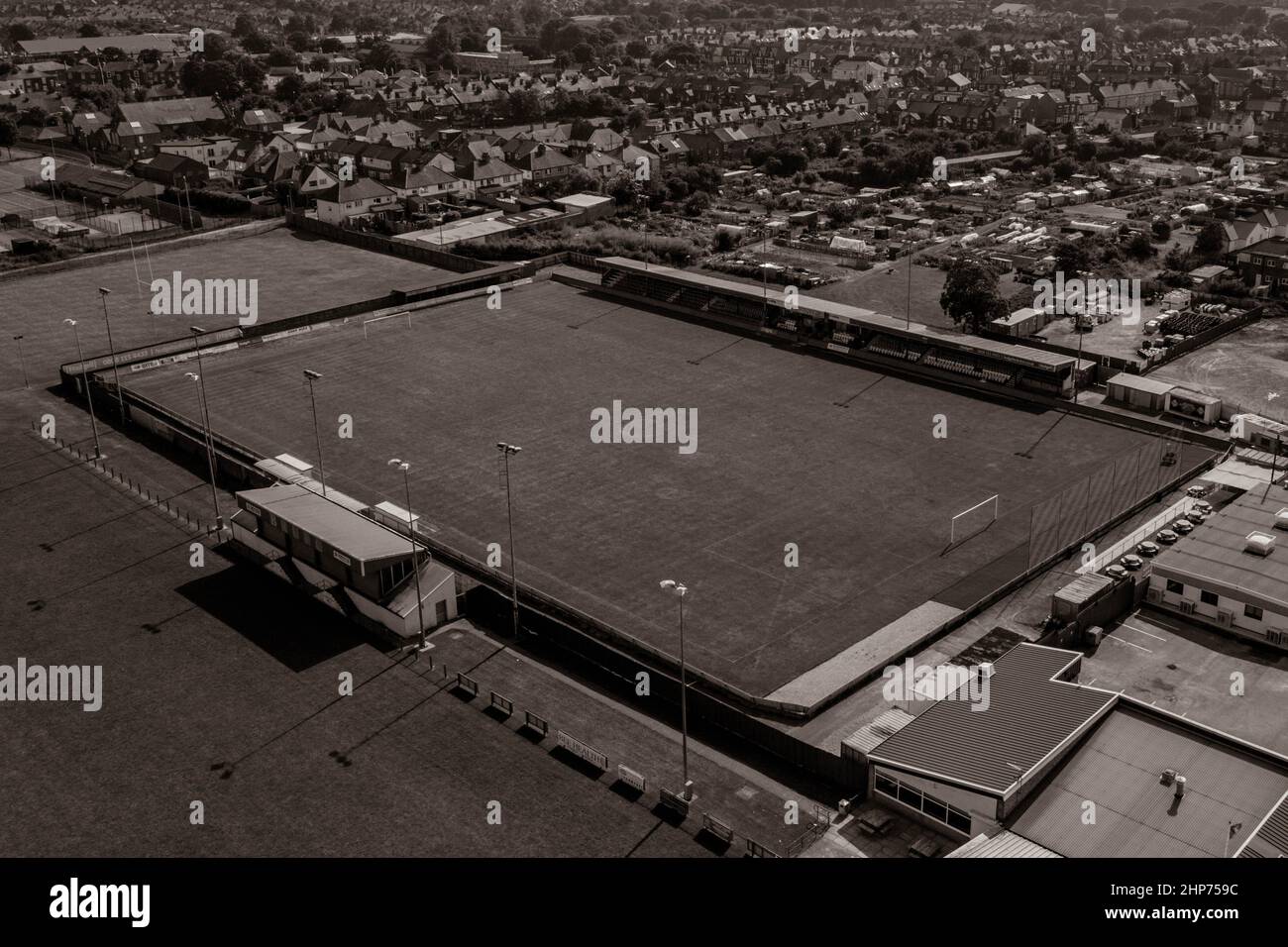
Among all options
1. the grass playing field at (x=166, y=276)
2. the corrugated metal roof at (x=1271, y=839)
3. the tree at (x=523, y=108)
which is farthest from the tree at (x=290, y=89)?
the corrugated metal roof at (x=1271, y=839)

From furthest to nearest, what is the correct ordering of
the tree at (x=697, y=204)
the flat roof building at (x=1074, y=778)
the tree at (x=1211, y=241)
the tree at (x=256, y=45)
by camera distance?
the tree at (x=256, y=45) → the tree at (x=697, y=204) → the tree at (x=1211, y=241) → the flat roof building at (x=1074, y=778)

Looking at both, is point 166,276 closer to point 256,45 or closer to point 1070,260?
point 1070,260

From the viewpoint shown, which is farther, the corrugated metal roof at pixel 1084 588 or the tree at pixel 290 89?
the tree at pixel 290 89

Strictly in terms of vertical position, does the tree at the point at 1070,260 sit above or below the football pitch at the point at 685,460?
above

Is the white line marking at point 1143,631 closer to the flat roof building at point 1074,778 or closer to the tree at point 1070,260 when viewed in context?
the flat roof building at point 1074,778

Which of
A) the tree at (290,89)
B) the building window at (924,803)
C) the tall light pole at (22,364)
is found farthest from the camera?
the tree at (290,89)

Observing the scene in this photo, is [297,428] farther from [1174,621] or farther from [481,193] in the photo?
[481,193]

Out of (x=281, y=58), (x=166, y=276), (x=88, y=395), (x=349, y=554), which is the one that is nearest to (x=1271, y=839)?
(x=349, y=554)
